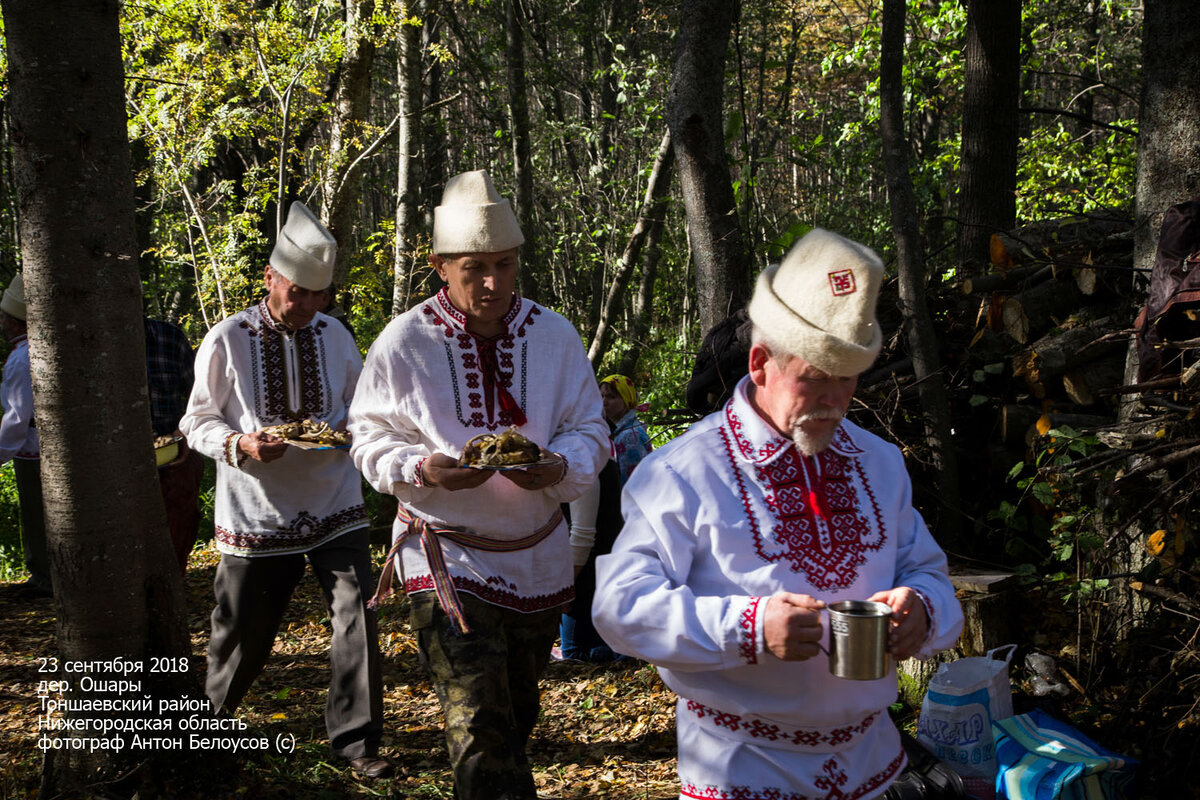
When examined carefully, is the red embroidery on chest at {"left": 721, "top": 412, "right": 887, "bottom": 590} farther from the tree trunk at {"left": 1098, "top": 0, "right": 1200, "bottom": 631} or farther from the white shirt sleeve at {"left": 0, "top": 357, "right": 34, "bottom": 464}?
the white shirt sleeve at {"left": 0, "top": 357, "right": 34, "bottom": 464}

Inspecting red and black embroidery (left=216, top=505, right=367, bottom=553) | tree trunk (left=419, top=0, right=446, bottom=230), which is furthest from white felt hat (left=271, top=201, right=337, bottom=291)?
tree trunk (left=419, top=0, right=446, bottom=230)

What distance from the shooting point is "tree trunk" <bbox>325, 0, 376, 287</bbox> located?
37.1 ft

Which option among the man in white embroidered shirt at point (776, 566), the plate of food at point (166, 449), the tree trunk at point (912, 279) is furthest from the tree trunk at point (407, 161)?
the man in white embroidered shirt at point (776, 566)

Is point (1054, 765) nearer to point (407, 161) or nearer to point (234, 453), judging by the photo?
point (234, 453)

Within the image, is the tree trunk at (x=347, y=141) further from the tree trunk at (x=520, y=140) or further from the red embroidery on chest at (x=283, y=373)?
the red embroidery on chest at (x=283, y=373)

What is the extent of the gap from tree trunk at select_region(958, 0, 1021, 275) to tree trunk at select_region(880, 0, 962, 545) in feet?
8.42

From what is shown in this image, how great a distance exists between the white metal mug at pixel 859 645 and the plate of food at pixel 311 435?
2.64m

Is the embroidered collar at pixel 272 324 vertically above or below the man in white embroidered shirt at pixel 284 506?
above

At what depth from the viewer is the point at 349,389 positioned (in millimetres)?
4848

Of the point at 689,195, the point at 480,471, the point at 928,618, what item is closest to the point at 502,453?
the point at 480,471

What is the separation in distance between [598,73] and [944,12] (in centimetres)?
493

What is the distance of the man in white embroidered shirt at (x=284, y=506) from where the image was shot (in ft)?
14.9

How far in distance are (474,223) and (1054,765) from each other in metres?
2.78

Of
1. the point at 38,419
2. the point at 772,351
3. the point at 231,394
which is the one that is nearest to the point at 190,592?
the point at 231,394
